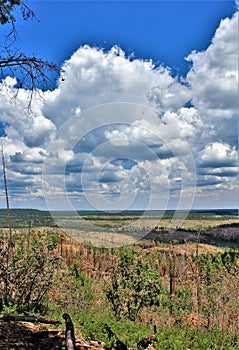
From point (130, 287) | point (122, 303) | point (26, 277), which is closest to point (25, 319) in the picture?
point (26, 277)

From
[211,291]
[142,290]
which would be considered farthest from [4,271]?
[211,291]

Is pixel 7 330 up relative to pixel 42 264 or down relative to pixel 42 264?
down

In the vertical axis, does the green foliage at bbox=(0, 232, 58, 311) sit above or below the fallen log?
above

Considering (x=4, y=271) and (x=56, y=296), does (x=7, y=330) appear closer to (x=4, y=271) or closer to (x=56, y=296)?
(x=4, y=271)

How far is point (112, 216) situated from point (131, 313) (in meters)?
31.2

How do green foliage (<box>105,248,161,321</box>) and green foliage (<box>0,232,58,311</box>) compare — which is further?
green foliage (<box>105,248,161,321</box>)

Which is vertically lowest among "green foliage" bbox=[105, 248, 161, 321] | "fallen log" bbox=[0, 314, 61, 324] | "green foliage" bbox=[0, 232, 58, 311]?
"green foliage" bbox=[105, 248, 161, 321]

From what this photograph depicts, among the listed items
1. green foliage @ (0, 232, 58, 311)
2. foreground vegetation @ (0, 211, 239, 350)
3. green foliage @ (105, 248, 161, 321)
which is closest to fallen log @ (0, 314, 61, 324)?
foreground vegetation @ (0, 211, 239, 350)

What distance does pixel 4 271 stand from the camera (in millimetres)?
8602

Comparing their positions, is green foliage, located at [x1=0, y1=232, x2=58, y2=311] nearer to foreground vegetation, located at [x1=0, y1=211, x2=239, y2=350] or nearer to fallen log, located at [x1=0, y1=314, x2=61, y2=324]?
foreground vegetation, located at [x1=0, y1=211, x2=239, y2=350]

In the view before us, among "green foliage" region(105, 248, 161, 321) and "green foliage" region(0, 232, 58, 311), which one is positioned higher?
"green foliage" region(0, 232, 58, 311)

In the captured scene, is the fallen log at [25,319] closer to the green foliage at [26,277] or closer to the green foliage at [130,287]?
the green foliage at [26,277]

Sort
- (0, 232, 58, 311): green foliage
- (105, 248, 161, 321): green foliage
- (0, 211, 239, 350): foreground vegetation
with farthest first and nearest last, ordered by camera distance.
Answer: (105, 248, 161, 321): green foliage, (0, 232, 58, 311): green foliage, (0, 211, 239, 350): foreground vegetation

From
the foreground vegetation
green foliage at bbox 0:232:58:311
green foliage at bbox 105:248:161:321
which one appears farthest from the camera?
green foliage at bbox 105:248:161:321
